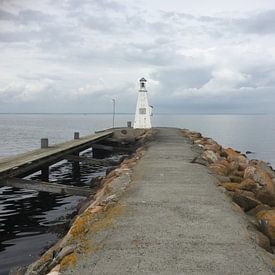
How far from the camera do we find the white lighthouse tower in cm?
2895

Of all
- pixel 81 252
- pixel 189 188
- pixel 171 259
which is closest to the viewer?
pixel 171 259

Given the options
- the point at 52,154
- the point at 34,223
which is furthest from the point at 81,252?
the point at 52,154

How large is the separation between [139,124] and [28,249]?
21.1 metres

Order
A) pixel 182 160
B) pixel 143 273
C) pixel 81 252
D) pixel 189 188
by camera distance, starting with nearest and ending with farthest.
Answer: pixel 143 273, pixel 81 252, pixel 189 188, pixel 182 160

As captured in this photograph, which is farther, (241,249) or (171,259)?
(241,249)

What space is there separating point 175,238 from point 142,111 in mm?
24356

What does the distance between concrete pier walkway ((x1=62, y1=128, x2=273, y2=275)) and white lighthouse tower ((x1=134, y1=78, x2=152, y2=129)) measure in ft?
68.8

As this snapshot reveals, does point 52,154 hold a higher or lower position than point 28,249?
higher

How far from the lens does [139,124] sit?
1145 inches

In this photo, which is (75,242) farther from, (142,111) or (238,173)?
(142,111)

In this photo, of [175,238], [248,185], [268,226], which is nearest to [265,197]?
[248,185]

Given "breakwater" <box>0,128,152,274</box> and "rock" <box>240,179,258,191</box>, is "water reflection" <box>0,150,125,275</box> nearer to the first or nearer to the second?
"breakwater" <box>0,128,152,274</box>

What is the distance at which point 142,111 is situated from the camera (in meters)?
29.1

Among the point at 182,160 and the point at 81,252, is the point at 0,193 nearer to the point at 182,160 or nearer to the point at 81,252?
the point at 182,160
